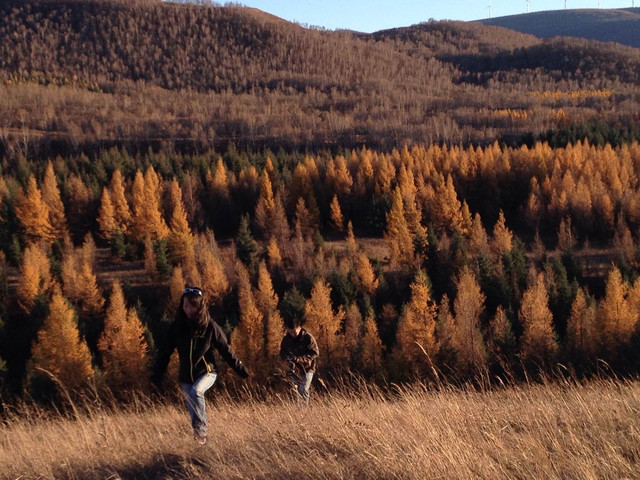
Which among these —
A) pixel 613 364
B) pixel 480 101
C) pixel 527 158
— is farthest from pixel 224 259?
pixel 480 101

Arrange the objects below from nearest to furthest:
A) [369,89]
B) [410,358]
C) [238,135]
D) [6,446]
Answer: [6,446]
[410,358]
[238,135]
[369,89]

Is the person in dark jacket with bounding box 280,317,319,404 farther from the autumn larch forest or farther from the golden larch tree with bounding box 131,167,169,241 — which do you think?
the golden larch tree with bounding box 131,167,169,241

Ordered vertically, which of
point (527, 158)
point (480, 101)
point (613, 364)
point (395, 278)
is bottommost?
point (395, 278)

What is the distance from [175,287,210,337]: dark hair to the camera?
5.26 metres

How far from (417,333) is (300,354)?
24122 mm

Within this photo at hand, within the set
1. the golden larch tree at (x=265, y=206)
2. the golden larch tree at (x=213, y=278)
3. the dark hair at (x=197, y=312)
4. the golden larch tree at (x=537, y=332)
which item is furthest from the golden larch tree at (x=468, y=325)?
the golden larch tree at (x=265, y=206)

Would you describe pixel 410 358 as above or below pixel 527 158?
below

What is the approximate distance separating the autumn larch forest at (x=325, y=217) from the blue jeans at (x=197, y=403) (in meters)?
2.16

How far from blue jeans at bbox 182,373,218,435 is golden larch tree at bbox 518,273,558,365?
23258mm

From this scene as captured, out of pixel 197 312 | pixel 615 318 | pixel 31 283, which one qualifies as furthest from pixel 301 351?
pixel 31 283

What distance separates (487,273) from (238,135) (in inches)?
2570

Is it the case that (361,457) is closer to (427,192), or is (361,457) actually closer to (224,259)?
(224,259)

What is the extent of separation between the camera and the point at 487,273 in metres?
40.8

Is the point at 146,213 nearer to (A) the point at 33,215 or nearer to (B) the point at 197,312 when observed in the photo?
(A) the point at 33,215
